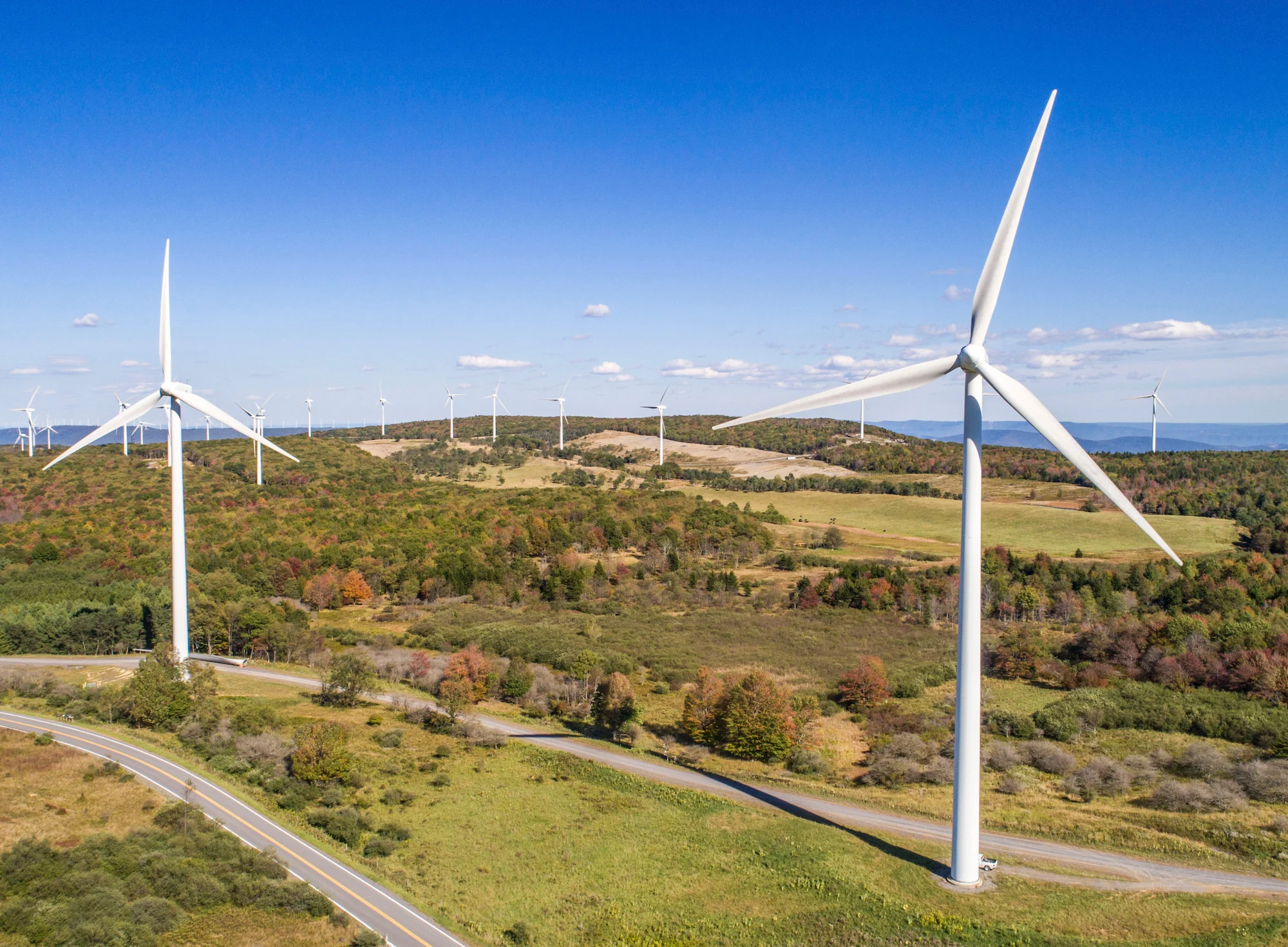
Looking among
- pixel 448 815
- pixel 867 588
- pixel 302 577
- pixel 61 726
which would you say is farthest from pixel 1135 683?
pixel 302 577

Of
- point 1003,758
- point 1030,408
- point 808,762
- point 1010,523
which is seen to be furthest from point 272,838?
point 1010,523

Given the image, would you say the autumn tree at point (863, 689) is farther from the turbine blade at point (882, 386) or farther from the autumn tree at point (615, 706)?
the turbine blade at point (882, 386)

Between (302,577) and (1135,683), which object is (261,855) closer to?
(1135,683)

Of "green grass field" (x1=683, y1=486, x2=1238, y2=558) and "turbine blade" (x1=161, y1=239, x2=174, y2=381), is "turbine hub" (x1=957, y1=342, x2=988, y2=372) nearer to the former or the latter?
"turbine blade" (x1=161, y1=239, x2=174, y2=381)

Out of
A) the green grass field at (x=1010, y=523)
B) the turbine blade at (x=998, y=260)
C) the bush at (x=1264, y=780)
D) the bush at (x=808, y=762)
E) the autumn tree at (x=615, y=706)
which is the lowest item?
the bush at (x=808, y=762)

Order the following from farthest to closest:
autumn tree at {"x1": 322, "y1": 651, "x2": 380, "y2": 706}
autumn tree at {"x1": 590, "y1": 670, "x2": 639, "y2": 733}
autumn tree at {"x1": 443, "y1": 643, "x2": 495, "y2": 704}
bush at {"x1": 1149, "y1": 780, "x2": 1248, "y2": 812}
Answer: autumn tree at {"x1": 443, "y1": 643, "x2": 495, "y2": 704} → autumn tree at {"x1": 322, "y1": 651, "x2": 380, "y2": 706} → autumn tree at {"x1": 590, "y1": 670, "x2": 639, "y2": 733} → bush at {"x1": 1149, "y1": 780, "x2": 1248, "y2": 812}

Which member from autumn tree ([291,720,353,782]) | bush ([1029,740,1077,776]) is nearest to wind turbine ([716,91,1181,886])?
bush ([1029,740,1077,776])

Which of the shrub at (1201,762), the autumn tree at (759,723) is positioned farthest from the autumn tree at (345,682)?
the shrub at (1201,762)
